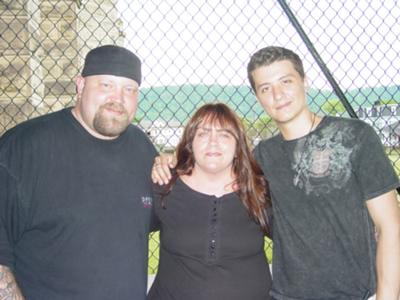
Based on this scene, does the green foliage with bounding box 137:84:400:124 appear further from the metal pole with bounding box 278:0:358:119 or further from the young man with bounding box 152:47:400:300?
the young man with bounding box 152:47:400:300

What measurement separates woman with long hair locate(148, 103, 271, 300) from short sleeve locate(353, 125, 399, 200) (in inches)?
20.7

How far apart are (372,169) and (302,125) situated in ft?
A: 1.21

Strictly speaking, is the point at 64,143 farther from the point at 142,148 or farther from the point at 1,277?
the point at 1,277

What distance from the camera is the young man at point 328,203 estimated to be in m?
1.68

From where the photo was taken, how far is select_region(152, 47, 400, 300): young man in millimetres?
1685

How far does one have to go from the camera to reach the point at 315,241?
177 centimetres

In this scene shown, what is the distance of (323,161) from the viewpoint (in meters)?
1.77

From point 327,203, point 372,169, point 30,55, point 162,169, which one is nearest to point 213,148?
point 162,169

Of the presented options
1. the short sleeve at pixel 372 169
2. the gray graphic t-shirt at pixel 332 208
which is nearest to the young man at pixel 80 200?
the gray graphic t-shirt at pixel 332 208

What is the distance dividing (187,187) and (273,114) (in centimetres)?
59

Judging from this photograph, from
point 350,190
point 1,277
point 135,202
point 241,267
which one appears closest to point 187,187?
point 135,202

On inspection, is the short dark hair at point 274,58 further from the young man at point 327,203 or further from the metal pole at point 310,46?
the metal pole at point 310,46

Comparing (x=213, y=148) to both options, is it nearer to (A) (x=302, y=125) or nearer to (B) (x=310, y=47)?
(A) (x=302, y=125)

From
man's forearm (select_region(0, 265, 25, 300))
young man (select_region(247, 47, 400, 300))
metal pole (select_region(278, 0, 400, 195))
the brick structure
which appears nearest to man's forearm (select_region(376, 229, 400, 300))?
young man (select_region(247, 47, 400, 300))
